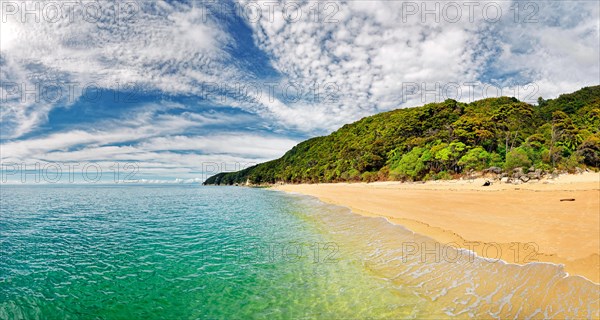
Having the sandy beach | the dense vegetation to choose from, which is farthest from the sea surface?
the dense vegetation

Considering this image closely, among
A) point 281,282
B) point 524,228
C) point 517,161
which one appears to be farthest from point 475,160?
point 281,282

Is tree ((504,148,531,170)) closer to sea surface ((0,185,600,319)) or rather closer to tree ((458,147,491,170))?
tree ((458,147,491,170))

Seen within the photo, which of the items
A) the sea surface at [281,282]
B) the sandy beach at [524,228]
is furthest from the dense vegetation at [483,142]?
the sea surface at [281,282]

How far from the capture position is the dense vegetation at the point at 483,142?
40594mm

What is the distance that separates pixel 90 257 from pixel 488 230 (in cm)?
1808

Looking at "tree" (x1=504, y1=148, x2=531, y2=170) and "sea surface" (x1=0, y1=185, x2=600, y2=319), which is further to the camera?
"tree" (x1=504, y1=148, x2=531, y2=170)

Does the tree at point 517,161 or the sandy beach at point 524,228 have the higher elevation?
the tree at point 517,161

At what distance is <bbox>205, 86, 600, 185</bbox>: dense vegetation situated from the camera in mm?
40594

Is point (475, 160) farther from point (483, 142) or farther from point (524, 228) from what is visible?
point (524, 228)

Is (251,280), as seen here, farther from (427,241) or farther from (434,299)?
(427,241)

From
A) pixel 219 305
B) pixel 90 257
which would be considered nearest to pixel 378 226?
pixel 219 305

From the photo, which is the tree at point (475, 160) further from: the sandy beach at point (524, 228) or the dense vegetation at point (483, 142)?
the sandy beach at point (524, 228)

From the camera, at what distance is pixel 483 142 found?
55.1 m

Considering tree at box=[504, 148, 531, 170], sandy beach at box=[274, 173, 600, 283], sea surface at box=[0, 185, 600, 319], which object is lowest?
sea surface at box=[0, 185, 600, 319]
